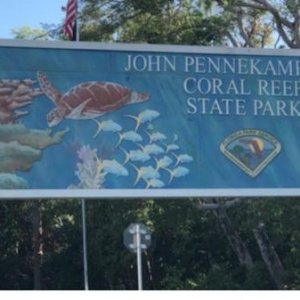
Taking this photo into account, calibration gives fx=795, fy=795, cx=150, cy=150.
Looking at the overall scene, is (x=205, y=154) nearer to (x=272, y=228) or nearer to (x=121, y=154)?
(x=121, y=154)

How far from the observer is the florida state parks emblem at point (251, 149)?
46.9 feet

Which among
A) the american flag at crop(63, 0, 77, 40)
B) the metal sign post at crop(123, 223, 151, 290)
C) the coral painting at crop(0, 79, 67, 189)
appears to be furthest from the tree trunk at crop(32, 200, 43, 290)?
the coral painting at crop(0, 79, 67, 189)

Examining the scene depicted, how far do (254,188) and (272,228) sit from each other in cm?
1197

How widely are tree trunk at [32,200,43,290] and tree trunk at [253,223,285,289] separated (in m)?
10.1

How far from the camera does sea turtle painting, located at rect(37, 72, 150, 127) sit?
14.1 meters

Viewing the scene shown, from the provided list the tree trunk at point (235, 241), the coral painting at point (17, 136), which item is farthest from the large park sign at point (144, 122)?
the tree trunk at point (235, 241)

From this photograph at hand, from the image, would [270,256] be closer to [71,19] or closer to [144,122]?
[71,19]

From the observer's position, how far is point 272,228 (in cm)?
2581

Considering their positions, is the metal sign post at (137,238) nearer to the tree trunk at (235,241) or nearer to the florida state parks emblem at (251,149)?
the florida state parks emblem at (251,149)

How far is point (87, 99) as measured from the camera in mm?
14234

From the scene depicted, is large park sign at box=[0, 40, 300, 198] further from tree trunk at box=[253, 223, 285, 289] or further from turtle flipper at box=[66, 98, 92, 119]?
tree trunk at box=[253, 223, 285, 289]

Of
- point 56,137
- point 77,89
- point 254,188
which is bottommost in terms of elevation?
point 254,188

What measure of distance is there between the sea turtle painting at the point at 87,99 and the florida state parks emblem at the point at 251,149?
5.78ft

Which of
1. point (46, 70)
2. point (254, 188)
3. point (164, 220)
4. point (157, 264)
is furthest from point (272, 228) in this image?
point (46, 70)
